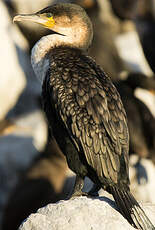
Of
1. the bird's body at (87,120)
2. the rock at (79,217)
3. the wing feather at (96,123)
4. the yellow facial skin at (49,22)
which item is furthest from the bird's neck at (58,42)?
the rock at (79,217)

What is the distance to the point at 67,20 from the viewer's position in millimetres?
5938

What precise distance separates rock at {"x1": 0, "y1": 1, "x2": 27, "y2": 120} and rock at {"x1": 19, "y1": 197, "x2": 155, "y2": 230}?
19.8 feet

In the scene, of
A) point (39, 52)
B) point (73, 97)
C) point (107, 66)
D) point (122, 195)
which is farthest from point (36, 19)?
point (107, 66)

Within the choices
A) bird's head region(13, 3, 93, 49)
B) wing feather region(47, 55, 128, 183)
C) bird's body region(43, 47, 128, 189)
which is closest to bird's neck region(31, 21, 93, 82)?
bird's head region(13, 3, 93, 49)

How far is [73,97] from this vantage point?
212 inches

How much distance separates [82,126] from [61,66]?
0.56m

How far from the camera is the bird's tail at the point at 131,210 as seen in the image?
5.03m

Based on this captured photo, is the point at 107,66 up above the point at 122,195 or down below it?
below

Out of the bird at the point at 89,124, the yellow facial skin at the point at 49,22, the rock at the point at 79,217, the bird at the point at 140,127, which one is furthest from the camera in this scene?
the bird at the point at 140,127

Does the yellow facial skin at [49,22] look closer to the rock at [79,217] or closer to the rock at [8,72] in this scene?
the rock at [79,217]

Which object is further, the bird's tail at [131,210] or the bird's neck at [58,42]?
the bird's neck at [58,42]

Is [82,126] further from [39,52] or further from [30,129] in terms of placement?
[30,129]

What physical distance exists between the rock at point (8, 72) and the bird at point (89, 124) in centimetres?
544

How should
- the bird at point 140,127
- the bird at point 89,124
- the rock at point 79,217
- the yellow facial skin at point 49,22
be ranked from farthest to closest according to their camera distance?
the bird at point 140,127 < the yellow facial skin at point 49,22 < the bird at point 89,124 < the rock at point 79,217
